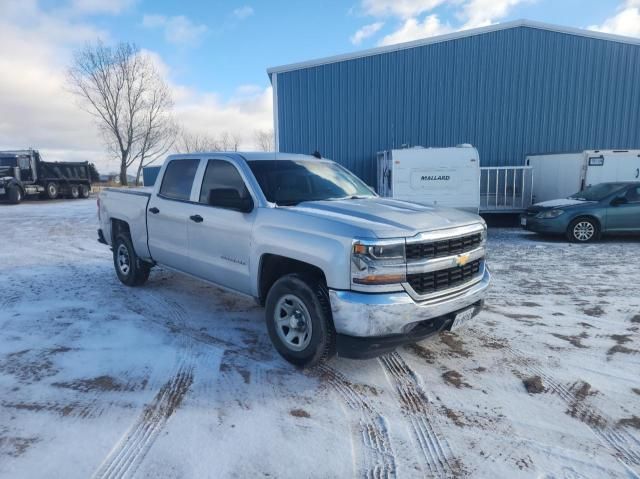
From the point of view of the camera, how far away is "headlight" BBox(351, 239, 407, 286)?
3.14 metres

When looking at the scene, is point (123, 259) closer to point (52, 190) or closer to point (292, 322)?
point (292, 322)

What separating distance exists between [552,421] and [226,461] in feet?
7.33

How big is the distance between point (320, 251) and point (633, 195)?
987cm

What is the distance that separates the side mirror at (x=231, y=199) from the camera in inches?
155

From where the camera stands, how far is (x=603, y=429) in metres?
2.88

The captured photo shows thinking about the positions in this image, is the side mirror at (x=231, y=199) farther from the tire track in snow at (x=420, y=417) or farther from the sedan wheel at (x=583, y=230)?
the sedan wheel at (x=583, y=230)

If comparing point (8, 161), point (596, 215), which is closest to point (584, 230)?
point (596, 215)

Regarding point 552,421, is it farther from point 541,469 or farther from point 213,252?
point 213,252

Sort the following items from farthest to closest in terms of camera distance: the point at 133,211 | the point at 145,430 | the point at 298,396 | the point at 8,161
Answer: the point at 8,161 < the point at 133,211 < the point at 298,396 < the point at 145,430

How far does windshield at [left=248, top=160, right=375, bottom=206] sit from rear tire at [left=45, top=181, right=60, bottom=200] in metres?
25.7

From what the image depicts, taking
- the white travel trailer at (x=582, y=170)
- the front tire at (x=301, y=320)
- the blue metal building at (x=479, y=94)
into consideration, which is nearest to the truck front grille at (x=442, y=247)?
the front tire at (x=301, y=320)

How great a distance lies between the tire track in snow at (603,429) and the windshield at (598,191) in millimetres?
8390

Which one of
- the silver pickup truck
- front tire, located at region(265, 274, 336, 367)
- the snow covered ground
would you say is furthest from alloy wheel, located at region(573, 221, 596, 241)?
front tire, located at region(265, 274, 336, 367)

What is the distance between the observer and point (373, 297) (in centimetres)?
315
